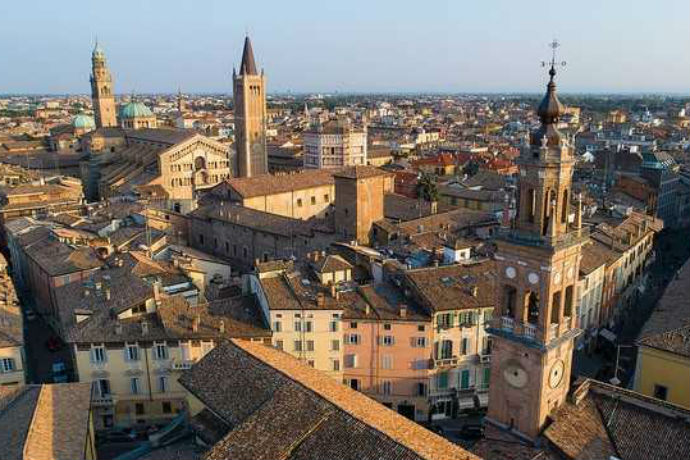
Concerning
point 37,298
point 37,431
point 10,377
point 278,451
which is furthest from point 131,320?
point 37,298

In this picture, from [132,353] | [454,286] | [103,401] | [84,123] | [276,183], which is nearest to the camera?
[132,353]

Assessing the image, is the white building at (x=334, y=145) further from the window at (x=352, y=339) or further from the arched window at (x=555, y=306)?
the arched window at (x=555, y=306)

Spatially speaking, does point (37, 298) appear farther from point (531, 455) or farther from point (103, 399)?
point (531, 455)

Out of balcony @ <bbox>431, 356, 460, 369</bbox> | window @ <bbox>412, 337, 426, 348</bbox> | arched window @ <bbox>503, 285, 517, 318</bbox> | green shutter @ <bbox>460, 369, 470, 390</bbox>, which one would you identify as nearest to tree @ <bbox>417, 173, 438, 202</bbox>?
green shutter @ <bbox>460, 369, 470, 390</bbox>

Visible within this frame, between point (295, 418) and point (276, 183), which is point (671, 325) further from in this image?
point (276, 183)

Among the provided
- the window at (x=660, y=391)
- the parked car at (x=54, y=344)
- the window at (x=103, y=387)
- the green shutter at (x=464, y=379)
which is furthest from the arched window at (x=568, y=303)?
the parked car at (x=54, y=344)

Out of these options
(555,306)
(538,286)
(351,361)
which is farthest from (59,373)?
(555,306)
